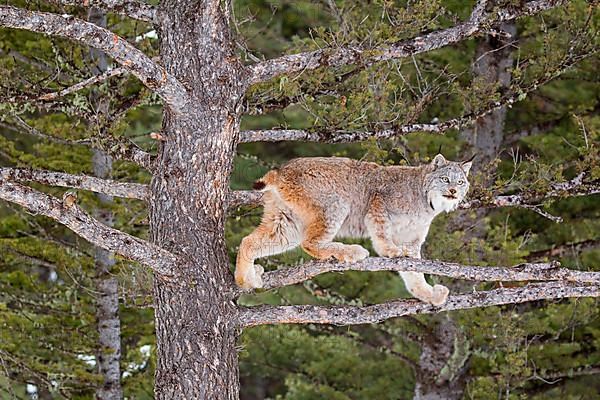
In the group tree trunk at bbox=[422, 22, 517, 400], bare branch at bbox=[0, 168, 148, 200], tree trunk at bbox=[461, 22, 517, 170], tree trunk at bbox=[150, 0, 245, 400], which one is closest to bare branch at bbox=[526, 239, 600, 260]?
tree trunk at bbox=[422, 22, 517, 400]

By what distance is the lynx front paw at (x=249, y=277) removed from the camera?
683cm

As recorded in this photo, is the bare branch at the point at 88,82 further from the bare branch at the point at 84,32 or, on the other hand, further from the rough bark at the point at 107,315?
the rough bark at the point at 107,315

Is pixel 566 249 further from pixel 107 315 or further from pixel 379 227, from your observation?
pixel 107 315

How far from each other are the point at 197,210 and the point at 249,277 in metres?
0.72

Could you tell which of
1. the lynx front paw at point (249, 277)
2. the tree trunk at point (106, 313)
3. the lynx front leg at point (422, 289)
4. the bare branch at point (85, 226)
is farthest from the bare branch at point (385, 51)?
the tree trunk at point (106, 313)

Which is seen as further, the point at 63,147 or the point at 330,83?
the point at 63,147

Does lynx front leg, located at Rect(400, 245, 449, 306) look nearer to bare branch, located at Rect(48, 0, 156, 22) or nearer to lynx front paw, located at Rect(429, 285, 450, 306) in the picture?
lynx front paw, located at Rect(429, 285, 450, 306)

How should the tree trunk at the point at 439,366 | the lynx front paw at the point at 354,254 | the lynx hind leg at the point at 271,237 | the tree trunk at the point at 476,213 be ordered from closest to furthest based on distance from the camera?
the lynx front paw at the point at 354,254
the lynx hind leg at the point at 271,237
the tree trunk at the point at 476,213
the tree trunk at the point at 439,366

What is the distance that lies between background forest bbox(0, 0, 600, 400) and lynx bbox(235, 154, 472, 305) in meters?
0.55

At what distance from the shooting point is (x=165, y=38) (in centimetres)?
664

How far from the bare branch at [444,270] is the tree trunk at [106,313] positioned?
4249 mm

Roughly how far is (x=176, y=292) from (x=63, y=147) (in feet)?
17.1

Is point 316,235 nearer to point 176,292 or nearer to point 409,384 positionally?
point 176,292

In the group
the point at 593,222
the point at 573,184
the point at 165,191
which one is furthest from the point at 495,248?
the point at 165,191
